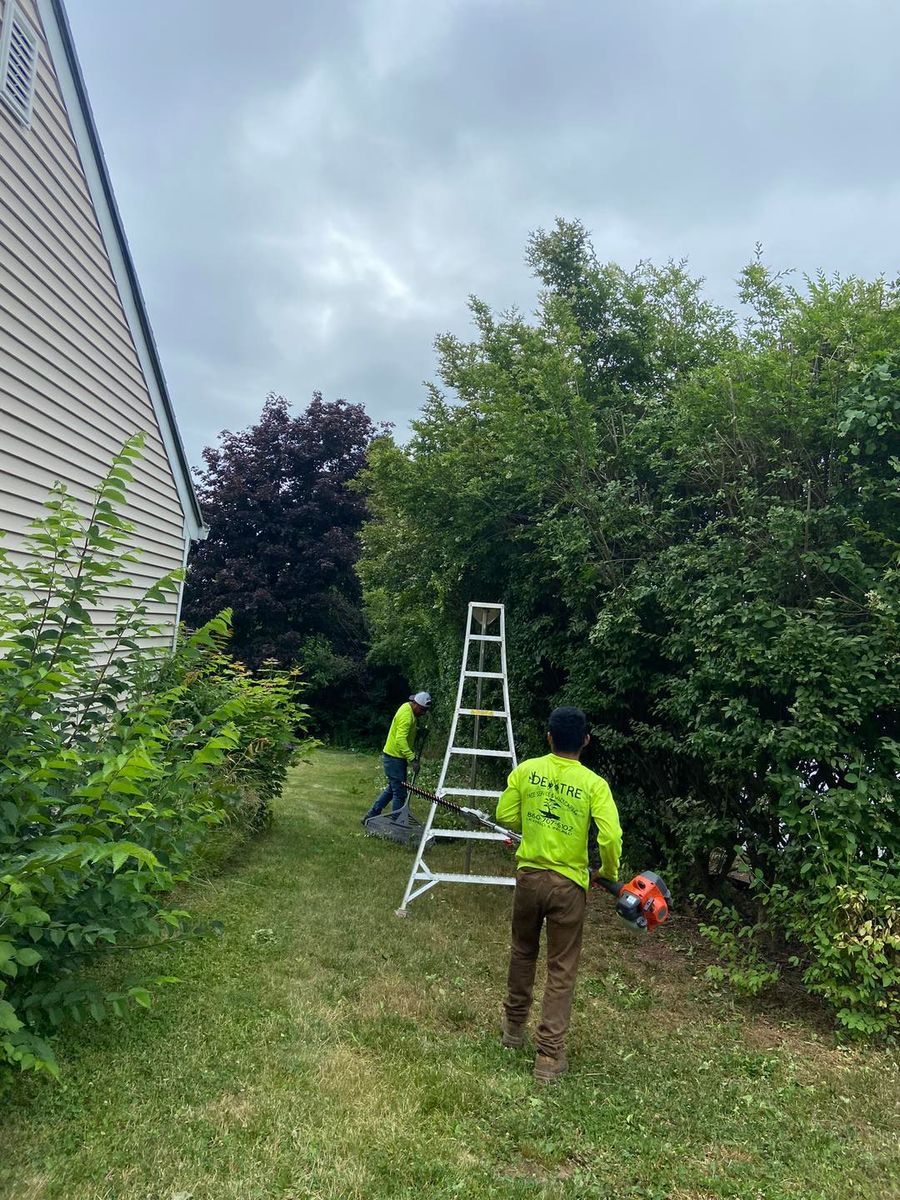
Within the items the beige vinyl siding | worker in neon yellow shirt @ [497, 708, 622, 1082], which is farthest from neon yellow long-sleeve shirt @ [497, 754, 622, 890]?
the beige vinyl siding

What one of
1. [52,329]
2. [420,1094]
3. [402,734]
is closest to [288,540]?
[402,734]

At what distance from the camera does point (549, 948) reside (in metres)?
3.55

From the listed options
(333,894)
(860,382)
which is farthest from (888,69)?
(333,894)

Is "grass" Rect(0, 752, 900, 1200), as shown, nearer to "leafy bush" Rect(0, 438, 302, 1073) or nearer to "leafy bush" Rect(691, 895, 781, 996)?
"leafy bush" Rect(691, 895, 781, 996)

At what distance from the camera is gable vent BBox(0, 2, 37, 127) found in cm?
522

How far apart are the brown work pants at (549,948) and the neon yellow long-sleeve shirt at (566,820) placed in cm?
8

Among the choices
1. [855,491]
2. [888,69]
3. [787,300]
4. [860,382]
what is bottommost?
[855,491]

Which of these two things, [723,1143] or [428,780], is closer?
[723,1143]

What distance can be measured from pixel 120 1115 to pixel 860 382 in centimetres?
557

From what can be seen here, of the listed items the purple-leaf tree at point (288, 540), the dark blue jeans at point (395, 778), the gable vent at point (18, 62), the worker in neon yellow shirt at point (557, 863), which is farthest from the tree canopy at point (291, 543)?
the worker in neon yellow shirt at point (557, 863)

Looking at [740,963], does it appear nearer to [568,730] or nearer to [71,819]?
[568,730]

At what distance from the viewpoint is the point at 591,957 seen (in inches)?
199

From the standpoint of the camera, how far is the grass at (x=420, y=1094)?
251cm

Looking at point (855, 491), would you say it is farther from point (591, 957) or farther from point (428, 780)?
point (428, 780)
